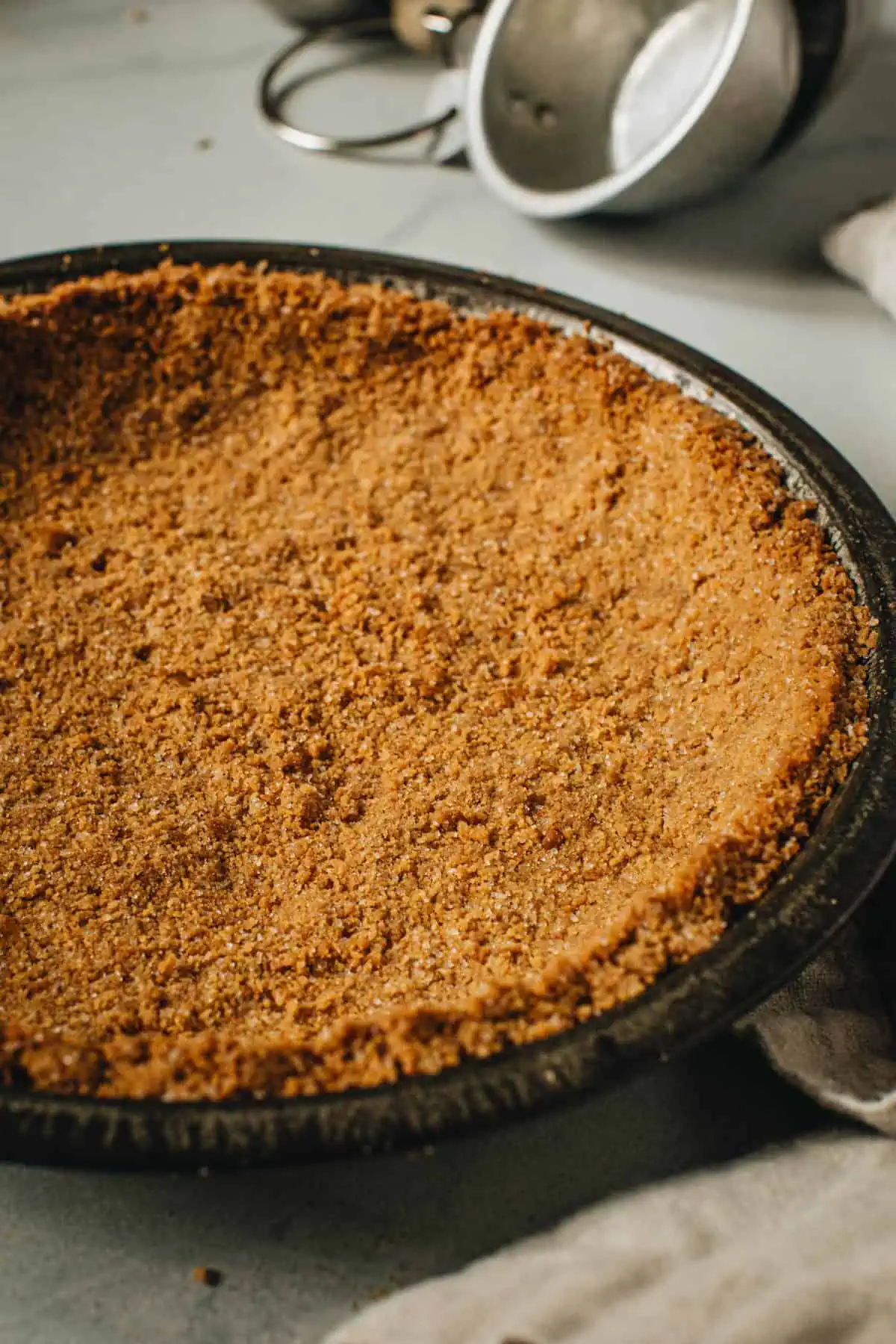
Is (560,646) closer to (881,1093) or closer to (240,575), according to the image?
(240,575)

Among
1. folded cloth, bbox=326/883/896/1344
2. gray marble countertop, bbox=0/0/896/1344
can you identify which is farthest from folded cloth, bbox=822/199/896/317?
folded cloth, bbox=326/883/896/1344

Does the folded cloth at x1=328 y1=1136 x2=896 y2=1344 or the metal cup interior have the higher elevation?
the metal cup interior

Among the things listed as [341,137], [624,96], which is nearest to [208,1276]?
[624,96]

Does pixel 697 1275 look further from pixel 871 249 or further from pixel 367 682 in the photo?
pixel 871 249

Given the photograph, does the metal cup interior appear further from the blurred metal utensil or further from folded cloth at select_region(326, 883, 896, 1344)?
folded cloth at select_region(326, 883, 896, 1344)

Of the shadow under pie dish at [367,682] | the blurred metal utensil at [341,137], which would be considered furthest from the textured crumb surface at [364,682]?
the blurred metal utensil at [341,137]

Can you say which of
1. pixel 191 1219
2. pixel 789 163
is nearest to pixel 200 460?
pixel 191 1219
